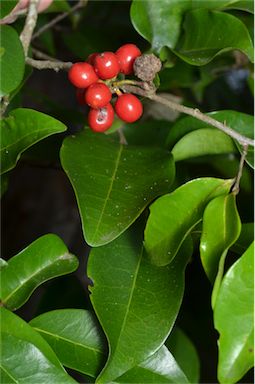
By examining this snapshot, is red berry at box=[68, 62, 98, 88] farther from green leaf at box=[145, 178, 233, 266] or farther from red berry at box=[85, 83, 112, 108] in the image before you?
green leaf at box=[145, 178, 233, 266]

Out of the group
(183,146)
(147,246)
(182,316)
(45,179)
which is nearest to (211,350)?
(182,316)

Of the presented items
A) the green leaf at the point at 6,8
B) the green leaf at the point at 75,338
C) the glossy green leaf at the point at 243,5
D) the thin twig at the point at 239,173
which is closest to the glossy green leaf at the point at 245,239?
the thin twig at the point at 239,173

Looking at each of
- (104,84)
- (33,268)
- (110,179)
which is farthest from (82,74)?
(33,268)

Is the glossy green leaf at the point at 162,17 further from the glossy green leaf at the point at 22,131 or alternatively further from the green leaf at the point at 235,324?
the green leaf at the point at 235,324

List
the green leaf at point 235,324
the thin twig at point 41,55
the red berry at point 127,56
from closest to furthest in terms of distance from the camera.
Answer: the green leaf at point 235,324 → the red berry at point 127,56 → the thin twig at point 41,55

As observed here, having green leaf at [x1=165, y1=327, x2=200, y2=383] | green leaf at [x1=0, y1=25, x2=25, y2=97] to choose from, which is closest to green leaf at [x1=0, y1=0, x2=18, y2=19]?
green leaf at [x1=0, y1=25, x2=25, y2=97]

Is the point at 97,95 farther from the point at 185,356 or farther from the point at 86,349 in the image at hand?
the point at 185,356
